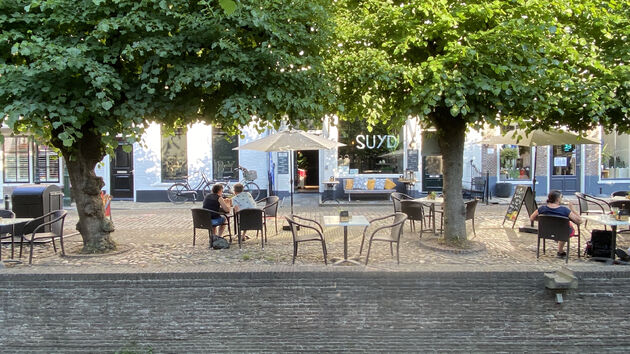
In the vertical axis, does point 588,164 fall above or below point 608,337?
above

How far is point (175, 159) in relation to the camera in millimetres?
16859

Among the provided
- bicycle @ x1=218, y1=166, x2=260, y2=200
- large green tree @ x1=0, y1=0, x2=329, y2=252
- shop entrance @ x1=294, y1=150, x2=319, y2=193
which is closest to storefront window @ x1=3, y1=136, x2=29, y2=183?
bicycle @ x1=218, y1=166, x2=260, y2=200

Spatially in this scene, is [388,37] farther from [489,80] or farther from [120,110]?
[120,110]

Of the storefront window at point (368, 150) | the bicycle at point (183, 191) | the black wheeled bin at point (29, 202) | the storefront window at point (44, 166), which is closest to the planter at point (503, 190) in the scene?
the storefront window at point (368, 150)

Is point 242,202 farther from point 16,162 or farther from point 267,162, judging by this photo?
point 16,162

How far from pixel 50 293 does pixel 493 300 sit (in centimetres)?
539

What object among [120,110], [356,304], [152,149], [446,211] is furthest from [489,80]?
[152,149]

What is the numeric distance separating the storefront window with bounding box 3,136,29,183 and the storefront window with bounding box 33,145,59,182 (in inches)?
16.5

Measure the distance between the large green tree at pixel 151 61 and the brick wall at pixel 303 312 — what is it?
6.62 feet

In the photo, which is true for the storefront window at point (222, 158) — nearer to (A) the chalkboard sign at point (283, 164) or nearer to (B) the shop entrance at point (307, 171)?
(A) the chalkboard sign at point (283, 164)

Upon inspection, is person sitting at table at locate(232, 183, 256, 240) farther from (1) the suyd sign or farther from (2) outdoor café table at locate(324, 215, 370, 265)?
(1) the suyd sign

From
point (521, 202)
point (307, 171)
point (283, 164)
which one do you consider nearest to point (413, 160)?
point (307, 171)

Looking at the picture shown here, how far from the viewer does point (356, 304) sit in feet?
18.0

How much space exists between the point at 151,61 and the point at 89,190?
112 inches
